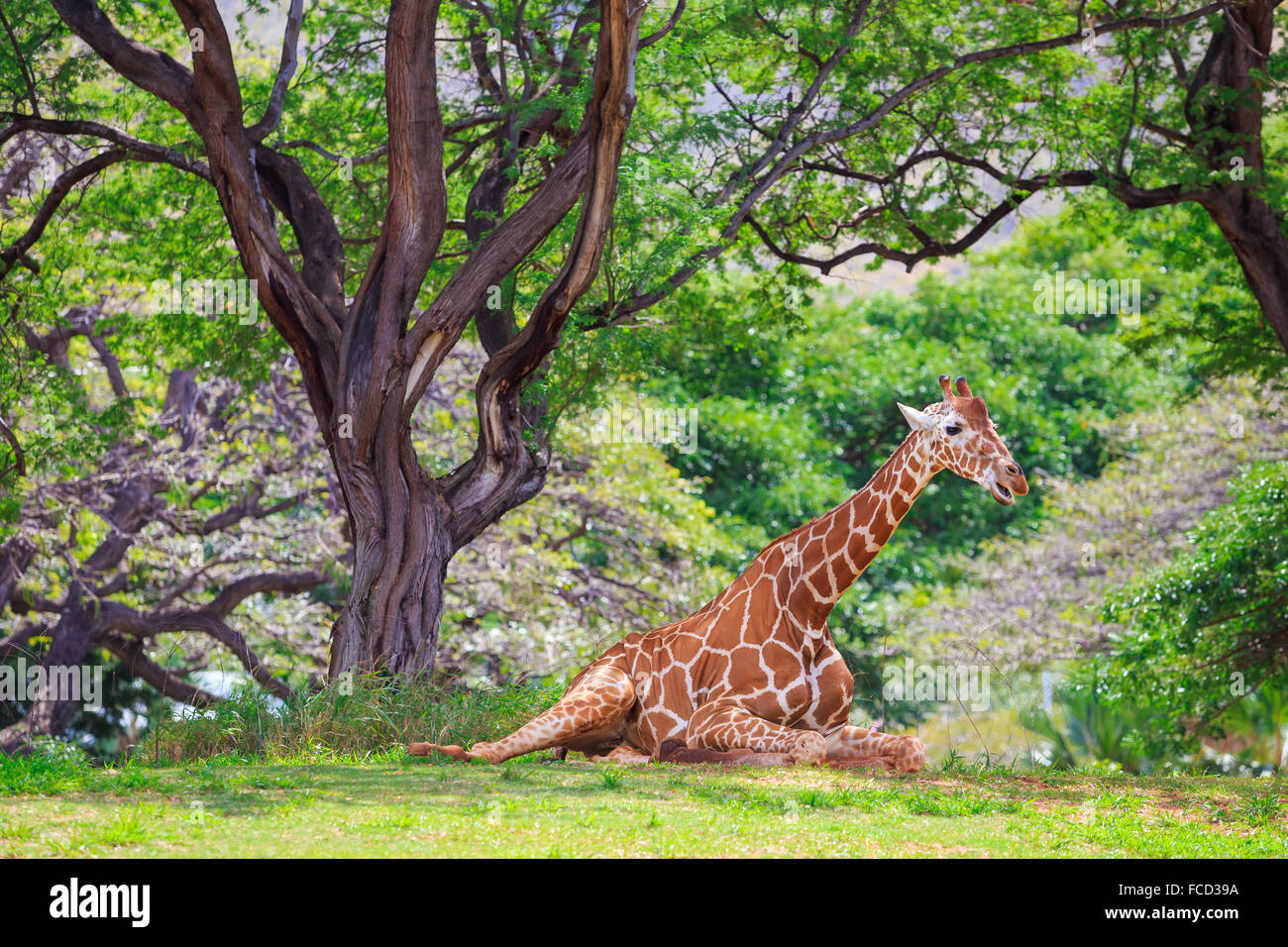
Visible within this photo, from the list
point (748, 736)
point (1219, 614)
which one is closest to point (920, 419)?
point (748, 736)

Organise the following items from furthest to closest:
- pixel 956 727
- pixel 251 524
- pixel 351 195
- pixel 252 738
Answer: pixel 956 727
pixel 251 524
pixel 351 195
pixel 252 738

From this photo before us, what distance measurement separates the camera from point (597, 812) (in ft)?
20.1

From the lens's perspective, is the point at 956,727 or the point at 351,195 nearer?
the point at 351,195

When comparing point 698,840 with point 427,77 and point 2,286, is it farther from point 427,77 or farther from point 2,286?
point 2,286

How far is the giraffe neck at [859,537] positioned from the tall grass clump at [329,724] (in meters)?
2.42

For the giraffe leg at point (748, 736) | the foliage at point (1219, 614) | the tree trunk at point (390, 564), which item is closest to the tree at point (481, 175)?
the tree trunk at point (390, 564)

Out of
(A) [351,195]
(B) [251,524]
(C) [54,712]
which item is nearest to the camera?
(A) [351,195]

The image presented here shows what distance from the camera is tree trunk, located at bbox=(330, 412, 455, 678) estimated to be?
411 inches

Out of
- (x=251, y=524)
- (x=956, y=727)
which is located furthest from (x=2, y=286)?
(x=956, y=727)

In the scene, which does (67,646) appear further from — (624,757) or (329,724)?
(624,757)

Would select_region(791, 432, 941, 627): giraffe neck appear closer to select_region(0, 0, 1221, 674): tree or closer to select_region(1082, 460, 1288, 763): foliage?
select_region(0, 0, 1221, 674): tree

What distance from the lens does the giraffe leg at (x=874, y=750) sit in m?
8.12

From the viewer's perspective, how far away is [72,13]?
10789 millimetres

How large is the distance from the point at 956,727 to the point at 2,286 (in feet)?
56.7
